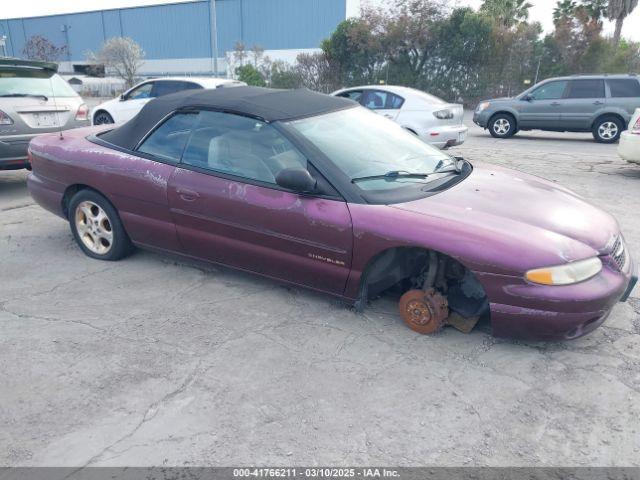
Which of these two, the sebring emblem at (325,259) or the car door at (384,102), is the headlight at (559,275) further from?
the car door at (384,102)

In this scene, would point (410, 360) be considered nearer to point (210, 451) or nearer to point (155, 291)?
point (210, 451)

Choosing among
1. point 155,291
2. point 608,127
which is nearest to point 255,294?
point 155,291

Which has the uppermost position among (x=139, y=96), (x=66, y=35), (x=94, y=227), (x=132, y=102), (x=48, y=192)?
(x=66, y=35)

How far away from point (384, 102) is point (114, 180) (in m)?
6.92

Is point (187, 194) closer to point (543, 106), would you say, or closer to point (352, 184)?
point (352, 184)

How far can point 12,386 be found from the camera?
9.50 feet

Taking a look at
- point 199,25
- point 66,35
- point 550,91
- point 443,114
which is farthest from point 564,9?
point 66,35

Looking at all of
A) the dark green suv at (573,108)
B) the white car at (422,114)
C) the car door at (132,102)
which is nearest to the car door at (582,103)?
the dark green suv at (573,108)

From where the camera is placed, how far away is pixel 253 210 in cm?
366

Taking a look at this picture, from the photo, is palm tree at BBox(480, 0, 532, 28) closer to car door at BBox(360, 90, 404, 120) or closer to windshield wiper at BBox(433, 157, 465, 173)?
car door at BBox(360, 90, 404, 120)

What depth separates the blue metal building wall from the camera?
41.0 meters

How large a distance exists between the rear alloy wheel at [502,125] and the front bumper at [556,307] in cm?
1133

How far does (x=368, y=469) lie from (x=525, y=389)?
1.10 metres

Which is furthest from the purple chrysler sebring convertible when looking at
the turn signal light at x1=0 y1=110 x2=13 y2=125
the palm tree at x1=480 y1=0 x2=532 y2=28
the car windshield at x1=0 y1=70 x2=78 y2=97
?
the palm tree at x1=480 y1=0 x2=532 y2=28
